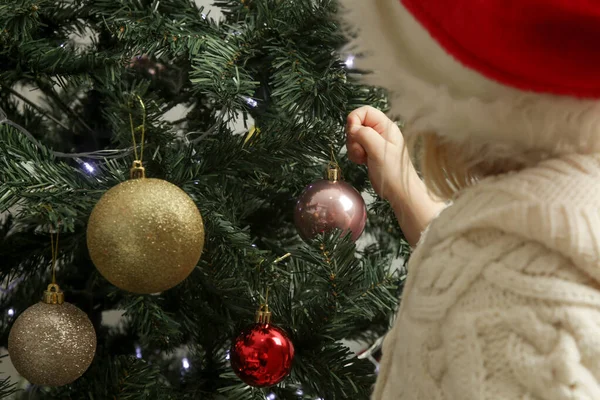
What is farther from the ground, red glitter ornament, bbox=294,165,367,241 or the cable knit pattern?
the cable knit pattern

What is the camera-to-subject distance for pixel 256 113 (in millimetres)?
780

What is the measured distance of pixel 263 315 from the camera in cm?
66

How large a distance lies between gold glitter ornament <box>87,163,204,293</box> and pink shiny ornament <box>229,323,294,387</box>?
0.39 feet

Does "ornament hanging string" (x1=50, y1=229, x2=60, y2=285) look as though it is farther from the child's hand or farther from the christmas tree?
the child's hand

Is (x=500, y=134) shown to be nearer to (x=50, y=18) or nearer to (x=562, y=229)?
(x=562, y=229)

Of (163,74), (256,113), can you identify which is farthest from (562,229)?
(163,74)

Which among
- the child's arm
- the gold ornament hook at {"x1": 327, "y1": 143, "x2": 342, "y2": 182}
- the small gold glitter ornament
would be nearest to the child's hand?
the child's arm

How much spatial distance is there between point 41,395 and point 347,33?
0.55 meters

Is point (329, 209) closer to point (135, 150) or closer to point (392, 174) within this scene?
point (392, 174)

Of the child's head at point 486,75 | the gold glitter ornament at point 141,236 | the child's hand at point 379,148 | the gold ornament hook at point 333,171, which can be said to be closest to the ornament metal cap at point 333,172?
the gold ornament hook at point 333,171

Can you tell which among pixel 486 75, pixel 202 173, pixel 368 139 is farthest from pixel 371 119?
pixel 486 75

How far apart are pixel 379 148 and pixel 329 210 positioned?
0.41ft

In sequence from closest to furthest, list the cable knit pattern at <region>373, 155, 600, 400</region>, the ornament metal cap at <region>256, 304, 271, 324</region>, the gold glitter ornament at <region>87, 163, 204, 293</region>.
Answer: the cable knit pattern at <region>373, 155, 600, 400</region> < the gold glitter ornament at <region>87, 163, 204, 293</region> < the ornament metal cap at <region>256, 304, 271, 324</region>

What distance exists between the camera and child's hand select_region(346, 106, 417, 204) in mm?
604
